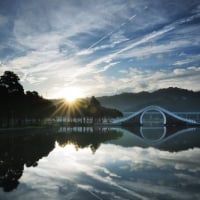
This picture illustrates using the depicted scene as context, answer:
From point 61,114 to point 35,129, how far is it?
130 feet

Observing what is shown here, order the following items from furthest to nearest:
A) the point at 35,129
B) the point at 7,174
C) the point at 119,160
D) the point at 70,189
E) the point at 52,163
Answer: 1. the point at 35,129
2. the point at 119,160
3. the point at 52,163
4. the point at 7,174
5. the point at 70,189

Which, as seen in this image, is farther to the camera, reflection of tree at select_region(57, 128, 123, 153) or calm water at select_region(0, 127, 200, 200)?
reflection of tree at select_region(57, 128, 123, 153)

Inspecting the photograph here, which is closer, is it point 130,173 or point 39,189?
point 39,189

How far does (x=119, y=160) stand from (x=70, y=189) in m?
9.02

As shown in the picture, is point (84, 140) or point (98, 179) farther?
point (84, 140)

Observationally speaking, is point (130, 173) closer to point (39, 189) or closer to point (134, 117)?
point (39, 189)

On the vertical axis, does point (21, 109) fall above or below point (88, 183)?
above

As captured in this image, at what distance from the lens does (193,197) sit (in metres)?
11.0

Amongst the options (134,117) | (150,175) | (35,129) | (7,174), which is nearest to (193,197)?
(150,175)

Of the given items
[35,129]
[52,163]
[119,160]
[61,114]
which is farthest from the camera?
[61,114]

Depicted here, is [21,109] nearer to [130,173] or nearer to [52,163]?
[52,163]

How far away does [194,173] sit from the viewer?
15891 millimetres

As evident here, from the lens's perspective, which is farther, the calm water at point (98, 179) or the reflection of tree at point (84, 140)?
the reflection of tree at point (84, 140)

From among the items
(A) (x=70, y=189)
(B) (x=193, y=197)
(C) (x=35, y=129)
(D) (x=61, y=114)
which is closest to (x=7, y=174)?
(A) (x=70, y=189)
